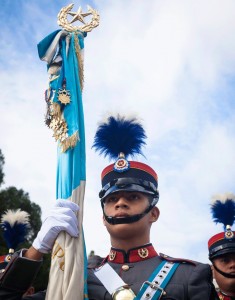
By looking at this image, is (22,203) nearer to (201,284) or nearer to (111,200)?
(111,200)

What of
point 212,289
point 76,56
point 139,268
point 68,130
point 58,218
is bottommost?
point 212,289

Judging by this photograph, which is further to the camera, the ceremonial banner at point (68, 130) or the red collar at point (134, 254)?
the red collar at point (134, 254)

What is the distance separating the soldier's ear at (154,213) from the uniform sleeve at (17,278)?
135cm

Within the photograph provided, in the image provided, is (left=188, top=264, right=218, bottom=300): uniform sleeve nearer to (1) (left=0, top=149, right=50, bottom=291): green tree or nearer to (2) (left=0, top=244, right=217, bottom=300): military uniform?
(2) (left=0, top=244, right=217, bottom=300): military uniform

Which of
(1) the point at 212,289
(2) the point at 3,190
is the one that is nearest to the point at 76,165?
(1) the point at 212,289

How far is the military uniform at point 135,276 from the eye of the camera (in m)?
3.32

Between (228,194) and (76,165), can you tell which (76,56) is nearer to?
(76,165)

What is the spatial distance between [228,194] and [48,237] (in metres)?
3.46

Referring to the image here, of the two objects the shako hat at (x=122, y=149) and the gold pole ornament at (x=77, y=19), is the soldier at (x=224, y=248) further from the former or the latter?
the gold pole ornament at (x=77, y=19)

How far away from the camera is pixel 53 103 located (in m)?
4.09

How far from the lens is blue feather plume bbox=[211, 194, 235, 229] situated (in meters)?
5.97

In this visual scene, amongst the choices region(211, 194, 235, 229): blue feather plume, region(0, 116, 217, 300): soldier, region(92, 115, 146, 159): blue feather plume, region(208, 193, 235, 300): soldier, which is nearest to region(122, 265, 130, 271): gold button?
region(0, 116, 217, 300): soldier

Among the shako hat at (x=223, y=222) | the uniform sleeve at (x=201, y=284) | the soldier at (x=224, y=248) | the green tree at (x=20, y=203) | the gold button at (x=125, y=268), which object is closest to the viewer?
the uniform sleeve at (x=201, y=284)

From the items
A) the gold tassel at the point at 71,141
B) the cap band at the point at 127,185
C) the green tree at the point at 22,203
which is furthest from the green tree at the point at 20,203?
the gold tassel at the point at 71,141
